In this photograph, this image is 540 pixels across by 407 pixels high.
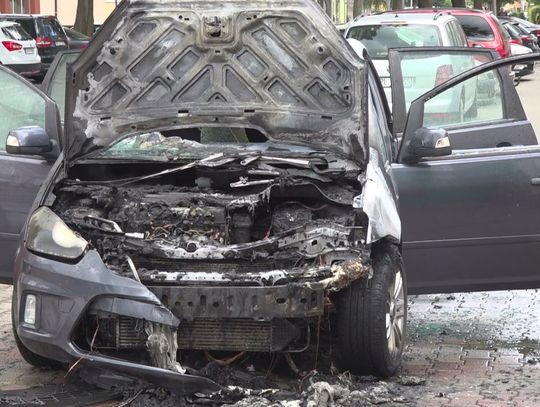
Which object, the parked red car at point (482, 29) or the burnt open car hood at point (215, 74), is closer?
the burnt open car hood at point (215, 74)

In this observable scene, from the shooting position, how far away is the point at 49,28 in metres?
31.1

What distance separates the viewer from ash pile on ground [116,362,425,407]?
210 inches

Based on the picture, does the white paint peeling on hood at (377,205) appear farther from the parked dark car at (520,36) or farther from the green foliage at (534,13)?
the green foliage at (534,13)

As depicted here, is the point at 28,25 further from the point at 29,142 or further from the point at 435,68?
the point at 29,142

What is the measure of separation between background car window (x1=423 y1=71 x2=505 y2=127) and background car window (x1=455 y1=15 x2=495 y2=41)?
15493 mm

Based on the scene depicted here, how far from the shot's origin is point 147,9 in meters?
6.59

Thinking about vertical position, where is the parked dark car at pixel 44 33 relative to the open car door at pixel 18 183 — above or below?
below

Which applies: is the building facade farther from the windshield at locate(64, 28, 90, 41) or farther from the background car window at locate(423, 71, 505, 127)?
the background car window at locate(423, 71, 505, 127)

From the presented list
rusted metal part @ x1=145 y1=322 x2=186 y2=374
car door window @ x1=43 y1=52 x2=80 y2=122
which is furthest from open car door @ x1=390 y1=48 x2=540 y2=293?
car door window @ x1=43 y1=52 x2=80 y2=122

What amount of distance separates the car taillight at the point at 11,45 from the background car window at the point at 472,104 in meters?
21.4

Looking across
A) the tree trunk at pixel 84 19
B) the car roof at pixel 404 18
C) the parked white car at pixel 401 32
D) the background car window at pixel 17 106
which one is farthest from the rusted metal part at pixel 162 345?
the tree trunk at pixel 84 19

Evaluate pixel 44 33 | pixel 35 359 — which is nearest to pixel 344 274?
pixel 35 359

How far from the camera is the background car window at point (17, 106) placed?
7371 millimetres

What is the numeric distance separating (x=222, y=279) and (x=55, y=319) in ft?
2.62
